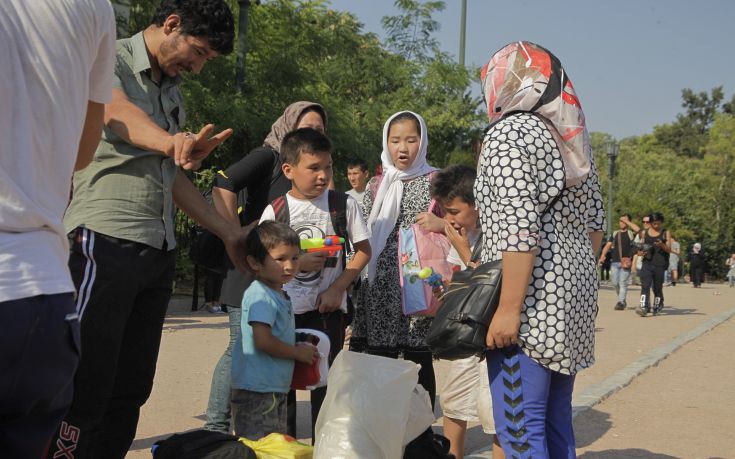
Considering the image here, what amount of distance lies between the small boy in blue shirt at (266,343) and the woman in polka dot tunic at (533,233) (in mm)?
1157

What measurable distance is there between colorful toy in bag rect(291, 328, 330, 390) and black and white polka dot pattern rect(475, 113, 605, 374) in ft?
4.22

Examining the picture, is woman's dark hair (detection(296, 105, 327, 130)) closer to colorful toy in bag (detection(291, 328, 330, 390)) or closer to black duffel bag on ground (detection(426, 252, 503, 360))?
colorful toy in bag (detection(291, 328, 330, 390))

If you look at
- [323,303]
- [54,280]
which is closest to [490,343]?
[323,303]

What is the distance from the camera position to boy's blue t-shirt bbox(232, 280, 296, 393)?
412cm

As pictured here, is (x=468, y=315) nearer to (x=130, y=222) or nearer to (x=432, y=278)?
(x=130, y=222)

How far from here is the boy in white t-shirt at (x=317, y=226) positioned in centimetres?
461

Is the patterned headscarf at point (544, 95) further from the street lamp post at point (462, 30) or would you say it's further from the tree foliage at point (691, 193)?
the tree foliage at point (691, 193)

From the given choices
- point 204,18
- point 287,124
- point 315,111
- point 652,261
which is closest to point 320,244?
point 287,124

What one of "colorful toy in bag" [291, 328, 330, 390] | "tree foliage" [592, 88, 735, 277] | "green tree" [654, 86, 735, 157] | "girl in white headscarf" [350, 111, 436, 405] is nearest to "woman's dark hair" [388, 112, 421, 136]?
"girl in white headscarf" [350, 111, 436, 405]

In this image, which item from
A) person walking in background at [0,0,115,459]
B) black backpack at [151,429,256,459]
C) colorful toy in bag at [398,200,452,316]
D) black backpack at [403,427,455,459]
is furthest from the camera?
colorful toy in bag at [398,200,452,316]

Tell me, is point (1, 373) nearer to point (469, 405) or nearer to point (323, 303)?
point (323, 303)

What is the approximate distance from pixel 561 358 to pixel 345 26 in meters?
19.3

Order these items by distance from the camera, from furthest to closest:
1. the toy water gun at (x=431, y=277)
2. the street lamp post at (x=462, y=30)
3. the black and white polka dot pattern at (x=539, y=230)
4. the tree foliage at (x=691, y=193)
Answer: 1. the tree foliage at (x=691, y=193)
2. the street lamp post at (x=462, y=30)
3. the toy water gun at (x=431, y=277)
4. the black and white polka dot pattern at (x=539, y=230)

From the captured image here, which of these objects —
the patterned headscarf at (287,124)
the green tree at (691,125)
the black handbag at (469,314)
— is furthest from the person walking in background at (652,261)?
the green tree at (691,125)
